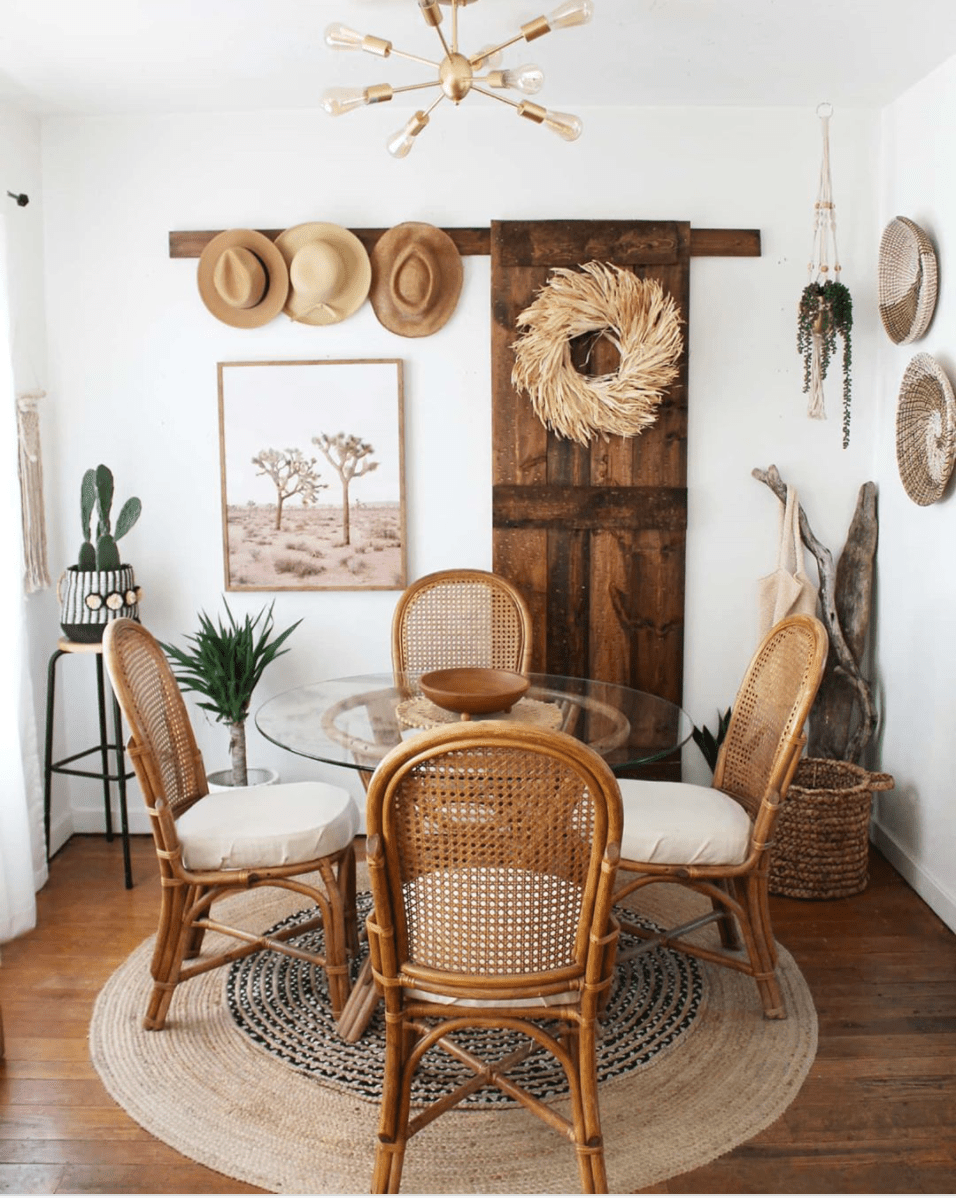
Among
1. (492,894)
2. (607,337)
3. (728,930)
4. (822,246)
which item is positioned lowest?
(728,930)

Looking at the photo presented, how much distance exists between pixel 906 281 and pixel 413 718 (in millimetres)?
2045

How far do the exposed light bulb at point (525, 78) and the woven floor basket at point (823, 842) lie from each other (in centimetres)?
210

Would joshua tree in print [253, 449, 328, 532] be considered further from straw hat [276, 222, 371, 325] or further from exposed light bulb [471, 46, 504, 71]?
exposed light bulb [471, 46, 504, 71]

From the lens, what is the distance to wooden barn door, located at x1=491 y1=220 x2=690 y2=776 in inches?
141

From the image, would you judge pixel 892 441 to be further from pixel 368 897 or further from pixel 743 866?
pixel 368 897

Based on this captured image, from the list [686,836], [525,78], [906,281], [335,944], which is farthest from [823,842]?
[525,78]

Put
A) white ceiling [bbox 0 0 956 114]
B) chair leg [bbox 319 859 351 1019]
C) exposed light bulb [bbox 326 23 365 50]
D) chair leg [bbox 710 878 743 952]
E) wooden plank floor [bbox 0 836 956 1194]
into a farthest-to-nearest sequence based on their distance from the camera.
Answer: chair leg [bbox 710 878 743 952] → white ceiling [bbox 0 0 956 114] → chair leg [bbox 319 859 351 1019] → exposed light bulb [bbox 326 23 365 50] → wooden plank floor [bbox 0 836 956 1194]

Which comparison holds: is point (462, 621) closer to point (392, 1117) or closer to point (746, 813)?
point (746, 813)

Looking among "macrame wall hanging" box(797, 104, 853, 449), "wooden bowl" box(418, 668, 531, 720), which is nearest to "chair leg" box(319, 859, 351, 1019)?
"wooden bowl" box(418, 668, 531, 720)

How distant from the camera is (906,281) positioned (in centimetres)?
331

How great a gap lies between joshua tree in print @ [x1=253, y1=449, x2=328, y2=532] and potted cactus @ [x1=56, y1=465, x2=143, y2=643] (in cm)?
46

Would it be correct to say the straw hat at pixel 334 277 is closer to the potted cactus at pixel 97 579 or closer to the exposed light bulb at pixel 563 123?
the potted cactus at pixel 97 579

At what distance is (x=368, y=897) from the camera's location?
130 inches

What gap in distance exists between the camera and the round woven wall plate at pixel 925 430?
10.0ft
